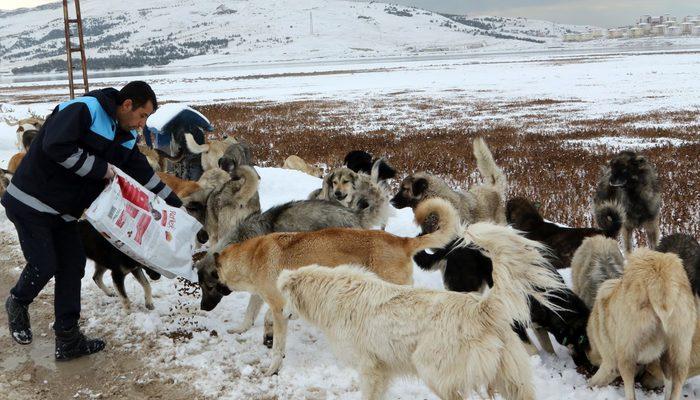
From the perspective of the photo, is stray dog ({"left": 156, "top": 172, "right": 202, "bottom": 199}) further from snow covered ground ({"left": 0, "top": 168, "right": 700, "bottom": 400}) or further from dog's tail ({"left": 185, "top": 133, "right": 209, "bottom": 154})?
dog's tail ({"left": 185, "top": 133, "right": 209, "bottom": 154})

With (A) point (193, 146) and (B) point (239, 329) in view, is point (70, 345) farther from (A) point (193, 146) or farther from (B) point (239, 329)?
(A) point (193, 146)

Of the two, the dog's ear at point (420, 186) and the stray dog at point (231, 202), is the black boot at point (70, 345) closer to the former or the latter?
the stray dog at point (231, 202)

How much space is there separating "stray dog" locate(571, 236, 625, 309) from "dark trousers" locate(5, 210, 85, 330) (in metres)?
4.47

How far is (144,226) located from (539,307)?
3.48m

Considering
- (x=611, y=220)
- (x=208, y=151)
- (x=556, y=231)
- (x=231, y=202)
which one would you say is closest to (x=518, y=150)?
(x=208, y=151)

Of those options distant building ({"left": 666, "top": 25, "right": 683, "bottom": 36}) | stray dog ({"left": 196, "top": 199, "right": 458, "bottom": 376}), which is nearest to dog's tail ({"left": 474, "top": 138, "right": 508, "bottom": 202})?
stray dog ({"left": 196, "top": 199, "right": 458, "bottom": 376})

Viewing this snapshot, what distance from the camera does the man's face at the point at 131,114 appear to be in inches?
167

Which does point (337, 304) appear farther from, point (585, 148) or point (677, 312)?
point (585, 148)

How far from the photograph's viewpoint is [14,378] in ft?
14.3

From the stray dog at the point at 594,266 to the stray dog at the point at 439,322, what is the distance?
190cm

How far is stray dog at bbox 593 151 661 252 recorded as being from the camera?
23.8ft

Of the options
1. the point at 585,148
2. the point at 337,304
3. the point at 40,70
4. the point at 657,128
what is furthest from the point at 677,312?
the point at 40,70

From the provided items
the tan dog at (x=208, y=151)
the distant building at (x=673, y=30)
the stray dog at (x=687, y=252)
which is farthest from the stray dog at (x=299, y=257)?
the distant building at (x=673, y=30)

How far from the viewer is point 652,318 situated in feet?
11.1
